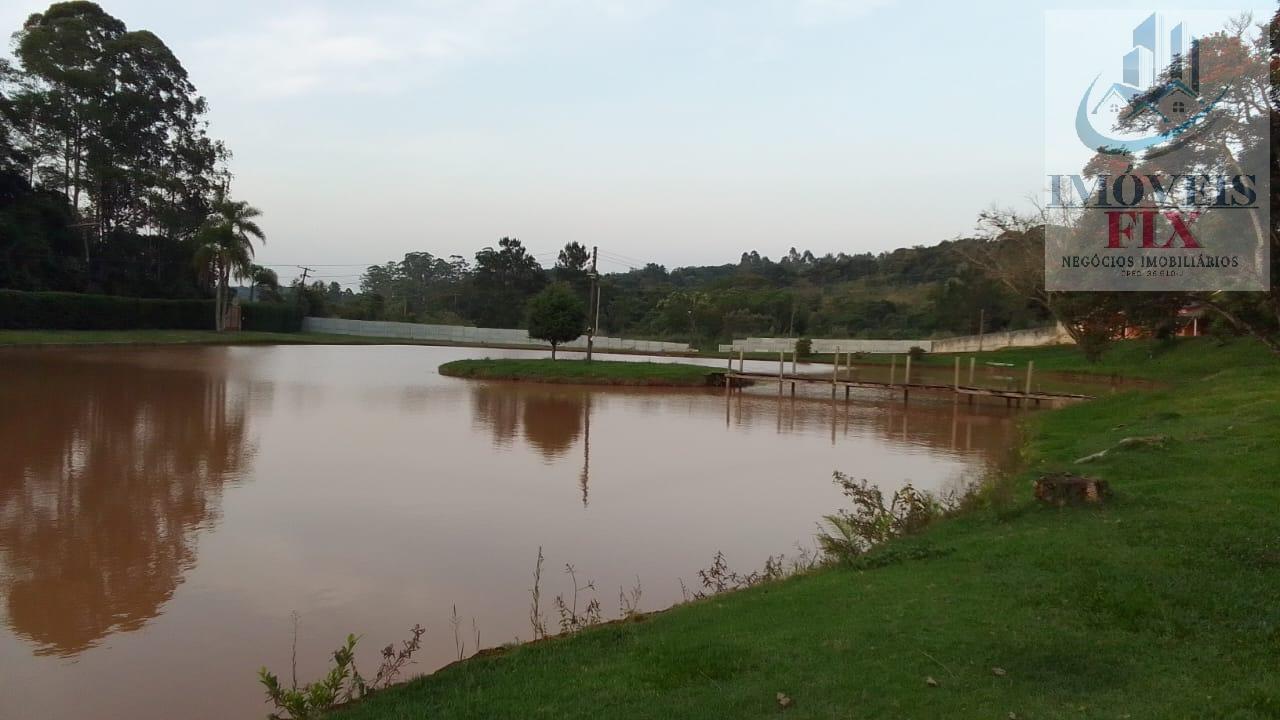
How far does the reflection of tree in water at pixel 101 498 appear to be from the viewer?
6.88 metres

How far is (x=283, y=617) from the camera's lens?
684 cm

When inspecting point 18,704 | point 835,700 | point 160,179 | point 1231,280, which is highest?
point 160,179

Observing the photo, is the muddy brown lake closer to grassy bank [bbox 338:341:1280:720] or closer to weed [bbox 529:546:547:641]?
weed [bbox 529:546:547:641]

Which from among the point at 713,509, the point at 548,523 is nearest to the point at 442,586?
the point at 548,523

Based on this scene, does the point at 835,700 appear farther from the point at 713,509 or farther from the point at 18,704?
the point at 713,509

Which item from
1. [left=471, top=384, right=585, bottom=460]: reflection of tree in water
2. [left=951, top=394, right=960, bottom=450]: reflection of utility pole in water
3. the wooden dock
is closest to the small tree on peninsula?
[left=471, top=384, right=585, bottom=460]: reflection of tree in water

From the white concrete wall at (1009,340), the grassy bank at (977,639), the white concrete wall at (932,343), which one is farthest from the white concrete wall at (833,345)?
the grassy bank at (977,639)

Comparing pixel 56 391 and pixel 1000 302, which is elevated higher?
pixel 1000 302

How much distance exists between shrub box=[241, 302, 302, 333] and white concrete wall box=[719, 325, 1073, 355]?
29532 mm

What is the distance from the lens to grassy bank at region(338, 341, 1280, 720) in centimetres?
402

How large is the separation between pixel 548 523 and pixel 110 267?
48151mm

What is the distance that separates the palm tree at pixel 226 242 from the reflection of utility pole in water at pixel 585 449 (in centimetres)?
3371

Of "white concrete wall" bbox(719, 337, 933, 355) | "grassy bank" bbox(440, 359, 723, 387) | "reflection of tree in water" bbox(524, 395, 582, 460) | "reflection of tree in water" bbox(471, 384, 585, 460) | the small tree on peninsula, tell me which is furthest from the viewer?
"white concrete wall" bbox(719, 337, 933, 355)

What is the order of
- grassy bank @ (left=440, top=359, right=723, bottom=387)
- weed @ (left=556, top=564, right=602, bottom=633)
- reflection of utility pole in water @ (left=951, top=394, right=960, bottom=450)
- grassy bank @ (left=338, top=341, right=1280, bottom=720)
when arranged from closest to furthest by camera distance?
grassy bank @ (left=338, top=341, right=1280, bottom=720) → weed @ (left=556, top=564, right=602, bottom=633) → reflection of utility pole in water @ (left=951, top=394, right=960, bottom=450) → grassy bank @ (left=440, top=359, right=723, bottom=387)
